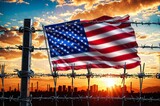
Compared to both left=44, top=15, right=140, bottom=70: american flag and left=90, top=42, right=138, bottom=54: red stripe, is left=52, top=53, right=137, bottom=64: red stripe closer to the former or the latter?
left=44, top=15, right=140, bottom=70: american flag

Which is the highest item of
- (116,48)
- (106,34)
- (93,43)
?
(106,34)

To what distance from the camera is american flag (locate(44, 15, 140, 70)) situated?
769 centimetres

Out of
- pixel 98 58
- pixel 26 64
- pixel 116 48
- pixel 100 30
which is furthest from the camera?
pixel 100 30

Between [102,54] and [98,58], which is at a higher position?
[102,54]

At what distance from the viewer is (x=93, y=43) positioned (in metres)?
7.91

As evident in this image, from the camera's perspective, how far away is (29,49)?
6.99m

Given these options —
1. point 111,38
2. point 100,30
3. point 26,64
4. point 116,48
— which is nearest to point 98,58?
point 116,48

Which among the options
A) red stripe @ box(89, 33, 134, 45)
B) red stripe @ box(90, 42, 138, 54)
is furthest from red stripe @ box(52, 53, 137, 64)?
red stripe @ box(89, 33, 134, 45)

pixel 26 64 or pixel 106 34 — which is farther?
pixel 106 34

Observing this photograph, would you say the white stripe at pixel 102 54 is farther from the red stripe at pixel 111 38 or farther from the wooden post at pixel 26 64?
the wooden post at pixel 26 64

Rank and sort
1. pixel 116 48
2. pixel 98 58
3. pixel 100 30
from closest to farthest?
pixel 98 58 < pixel 116 48 < pixel 100 30

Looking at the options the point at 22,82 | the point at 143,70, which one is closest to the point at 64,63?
the point at 22,82

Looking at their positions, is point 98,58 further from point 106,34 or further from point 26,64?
point 26,64

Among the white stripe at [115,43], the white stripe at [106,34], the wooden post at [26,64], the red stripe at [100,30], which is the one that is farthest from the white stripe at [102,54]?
the wooden post at [26,64]
